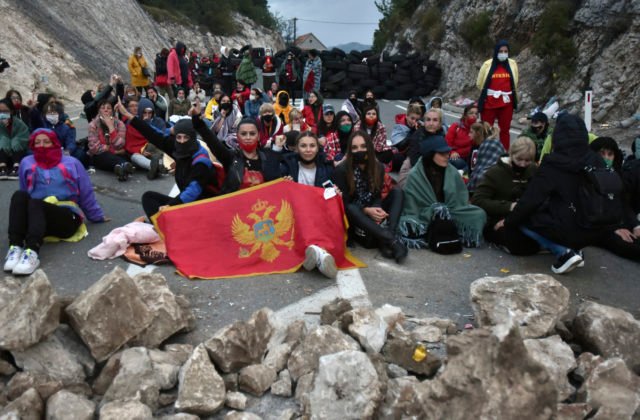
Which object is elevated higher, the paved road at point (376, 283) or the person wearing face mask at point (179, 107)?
the person wearing face mask at point (179, 107)

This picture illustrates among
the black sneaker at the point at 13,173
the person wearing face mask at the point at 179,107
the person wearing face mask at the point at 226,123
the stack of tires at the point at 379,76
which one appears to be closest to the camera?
the black sneaker at the point at 13,173

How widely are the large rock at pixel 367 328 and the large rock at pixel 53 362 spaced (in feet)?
5.04

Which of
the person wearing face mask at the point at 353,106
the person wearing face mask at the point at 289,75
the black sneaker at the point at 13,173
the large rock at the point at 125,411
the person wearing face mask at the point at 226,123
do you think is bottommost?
the black sneaker at the point at 13,173

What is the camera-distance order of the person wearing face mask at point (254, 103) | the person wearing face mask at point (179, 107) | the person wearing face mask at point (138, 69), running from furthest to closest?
the person wearing face mask at point (138, 69), the person wearing face mask at point (179, 107), the person wearing face mask at point (254, 103)

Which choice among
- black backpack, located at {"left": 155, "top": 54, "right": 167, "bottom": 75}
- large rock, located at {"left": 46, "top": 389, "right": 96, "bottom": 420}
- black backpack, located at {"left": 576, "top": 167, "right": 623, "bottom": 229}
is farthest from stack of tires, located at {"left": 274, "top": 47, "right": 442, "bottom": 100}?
large rock, located at {"left": 46, "top": 389, "right": 96, "bottom": 420}

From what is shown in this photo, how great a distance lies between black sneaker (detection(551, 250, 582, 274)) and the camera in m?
4.99

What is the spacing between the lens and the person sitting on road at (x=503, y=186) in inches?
229

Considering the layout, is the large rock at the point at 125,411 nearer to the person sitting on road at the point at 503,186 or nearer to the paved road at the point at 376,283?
the paved road at the point at 376,283

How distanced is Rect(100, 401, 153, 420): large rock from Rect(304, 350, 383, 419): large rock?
80cm

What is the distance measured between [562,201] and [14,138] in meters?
8.20

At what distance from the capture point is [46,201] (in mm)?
A: 5668

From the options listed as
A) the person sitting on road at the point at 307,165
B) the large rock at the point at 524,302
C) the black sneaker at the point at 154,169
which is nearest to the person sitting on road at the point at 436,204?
the person sitting on road at the point at 307,165

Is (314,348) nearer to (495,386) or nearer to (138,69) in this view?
(495,386)

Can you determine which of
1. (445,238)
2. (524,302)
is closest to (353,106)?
(445,238)
